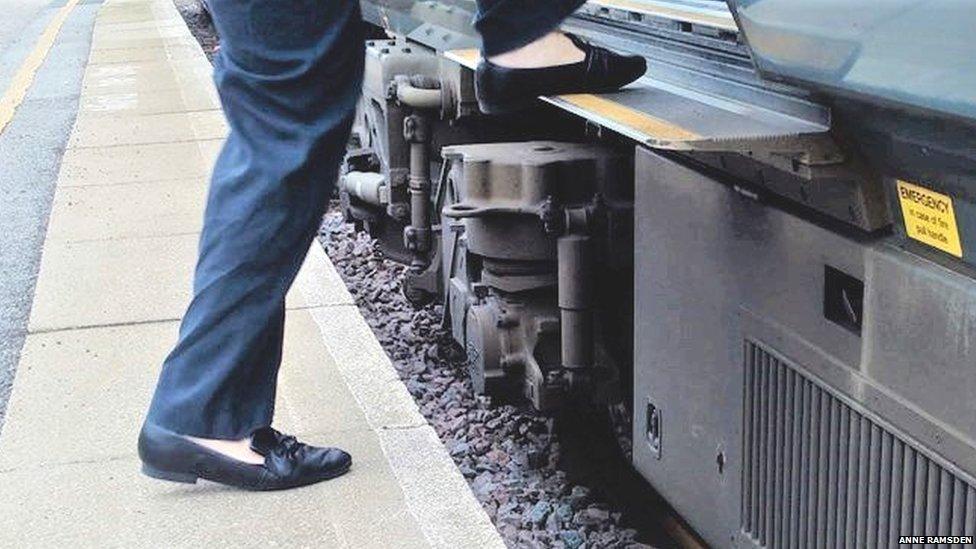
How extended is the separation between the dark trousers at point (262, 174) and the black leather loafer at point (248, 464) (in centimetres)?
9

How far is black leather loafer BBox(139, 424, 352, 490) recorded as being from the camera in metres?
3.14

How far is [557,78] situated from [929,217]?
102 centimetres

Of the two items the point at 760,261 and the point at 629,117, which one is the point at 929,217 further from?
the point at 629,117

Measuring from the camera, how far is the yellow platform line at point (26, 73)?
11.0 meters

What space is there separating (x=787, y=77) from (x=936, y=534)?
71 centimetres

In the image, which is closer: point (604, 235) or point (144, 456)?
point (144, 456)

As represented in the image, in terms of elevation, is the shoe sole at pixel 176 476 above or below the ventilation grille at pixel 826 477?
below

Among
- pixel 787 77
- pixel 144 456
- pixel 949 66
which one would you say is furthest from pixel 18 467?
pixel 949 66

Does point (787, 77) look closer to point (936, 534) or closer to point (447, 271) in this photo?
point (936, 534)

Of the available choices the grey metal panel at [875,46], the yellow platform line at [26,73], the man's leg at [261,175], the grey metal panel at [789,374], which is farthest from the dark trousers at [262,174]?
the yellow platform line at [26,73]

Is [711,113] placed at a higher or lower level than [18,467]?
higher

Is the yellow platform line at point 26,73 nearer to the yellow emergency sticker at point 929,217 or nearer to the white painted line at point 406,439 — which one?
the white painted line at point 406,439

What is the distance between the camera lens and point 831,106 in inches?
88.1

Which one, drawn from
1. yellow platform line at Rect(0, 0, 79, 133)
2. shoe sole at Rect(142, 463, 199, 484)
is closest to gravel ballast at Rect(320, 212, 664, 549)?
shoe sole at Rect(142, 463, 199, 484)
